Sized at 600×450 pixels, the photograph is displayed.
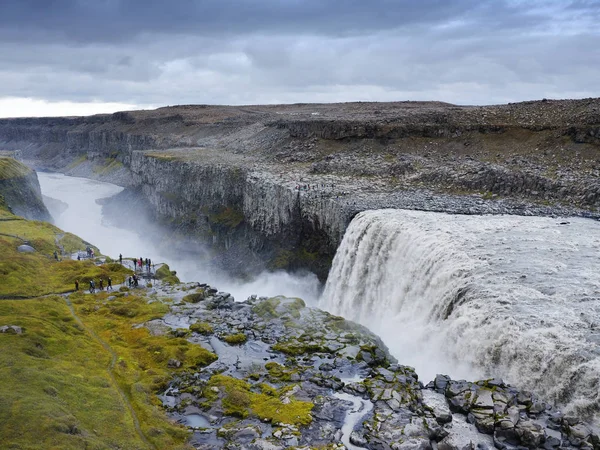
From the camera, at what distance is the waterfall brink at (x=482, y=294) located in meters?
29.1

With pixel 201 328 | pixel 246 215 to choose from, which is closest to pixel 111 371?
pixel 201 328

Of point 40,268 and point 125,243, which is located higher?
point 40,268

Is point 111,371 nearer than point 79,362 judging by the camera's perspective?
Yes

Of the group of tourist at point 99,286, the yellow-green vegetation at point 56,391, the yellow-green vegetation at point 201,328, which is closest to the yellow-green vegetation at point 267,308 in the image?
the yellow-green vegetation at point 201,328

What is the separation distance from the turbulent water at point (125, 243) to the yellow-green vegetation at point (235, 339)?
27762 millimetres

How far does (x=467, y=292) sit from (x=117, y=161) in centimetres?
16678

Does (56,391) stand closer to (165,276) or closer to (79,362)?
(79,362)

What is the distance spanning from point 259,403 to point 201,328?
1373cm

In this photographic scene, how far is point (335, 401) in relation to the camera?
1243 inches

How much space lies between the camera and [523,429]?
2541cm

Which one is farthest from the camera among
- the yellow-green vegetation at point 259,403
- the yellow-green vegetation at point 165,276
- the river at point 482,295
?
the yellow-green vegetation at point 165,276

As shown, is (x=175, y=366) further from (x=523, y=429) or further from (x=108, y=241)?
(x=108, y=241)

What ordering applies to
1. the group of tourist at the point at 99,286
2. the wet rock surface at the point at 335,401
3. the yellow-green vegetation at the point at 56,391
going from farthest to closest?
the group of tourist at the point at 99,286, the wet rock surface at the point at 335,401, the yellow-green vegetation at the point at 56,391

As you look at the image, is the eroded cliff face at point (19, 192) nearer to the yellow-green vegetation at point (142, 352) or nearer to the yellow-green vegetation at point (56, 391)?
the yellow-green vegetation at point (142, 352)
